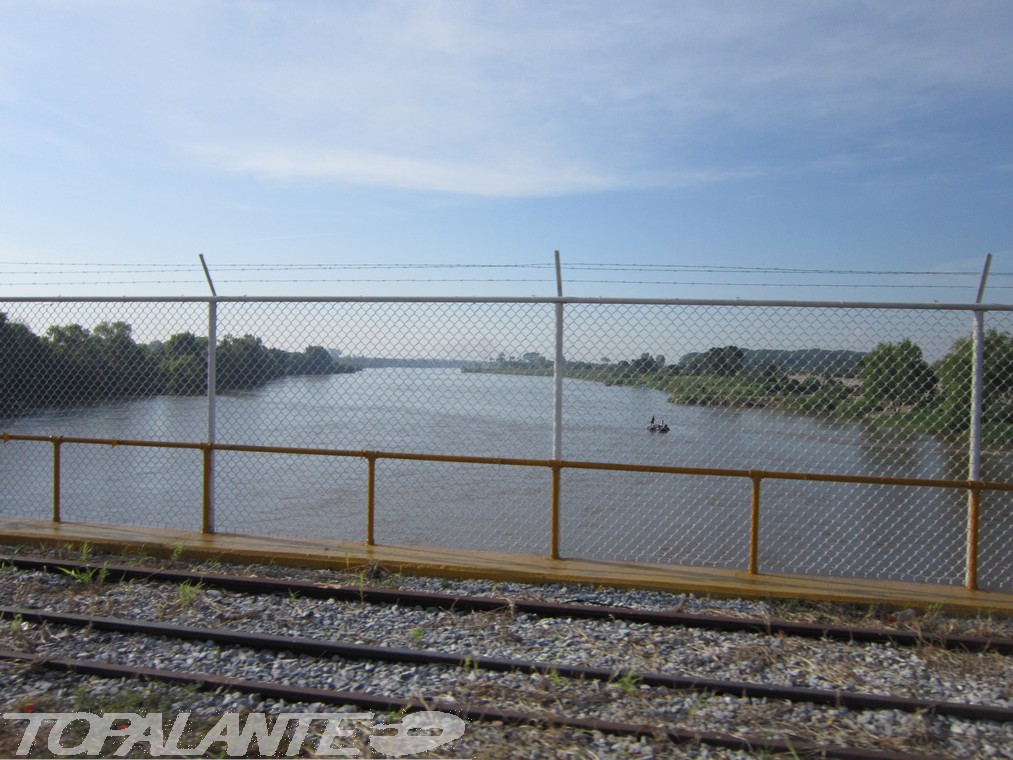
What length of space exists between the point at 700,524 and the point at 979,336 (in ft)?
13.6

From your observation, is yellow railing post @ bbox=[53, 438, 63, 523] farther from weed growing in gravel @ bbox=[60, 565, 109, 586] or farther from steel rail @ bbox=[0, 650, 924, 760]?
steel rail @ bbox=[0, 650, 924, 760]

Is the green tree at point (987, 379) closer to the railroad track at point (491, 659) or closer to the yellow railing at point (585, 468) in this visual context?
the yellow railing at point (585, 468)

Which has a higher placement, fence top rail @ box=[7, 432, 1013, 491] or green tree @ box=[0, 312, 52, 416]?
green tree @ box=[0, 312, 52, 416]

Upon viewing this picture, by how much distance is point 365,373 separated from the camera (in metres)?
6.54

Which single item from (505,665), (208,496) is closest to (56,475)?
(208,496)

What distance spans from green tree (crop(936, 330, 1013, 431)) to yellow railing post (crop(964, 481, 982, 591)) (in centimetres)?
63

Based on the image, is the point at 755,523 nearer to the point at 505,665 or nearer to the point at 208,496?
the point at 505,665

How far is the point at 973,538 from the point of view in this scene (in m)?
5.66

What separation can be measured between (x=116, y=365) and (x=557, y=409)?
4.53 m

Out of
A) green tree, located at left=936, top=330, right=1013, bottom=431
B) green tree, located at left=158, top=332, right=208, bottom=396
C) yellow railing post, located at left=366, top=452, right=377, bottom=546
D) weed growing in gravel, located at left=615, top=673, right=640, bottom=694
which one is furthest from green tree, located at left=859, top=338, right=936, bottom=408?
green tree, located at left=158, top=332, right=208, bottom=396

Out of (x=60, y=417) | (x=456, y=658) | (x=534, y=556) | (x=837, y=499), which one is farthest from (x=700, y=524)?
(x=60, y=417)

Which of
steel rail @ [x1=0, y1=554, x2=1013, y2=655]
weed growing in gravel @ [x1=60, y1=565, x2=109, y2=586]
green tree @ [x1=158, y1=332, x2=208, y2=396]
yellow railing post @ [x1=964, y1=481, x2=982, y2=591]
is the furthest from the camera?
green tree @ [x1=158, y1=332, x2=208, y2=396]

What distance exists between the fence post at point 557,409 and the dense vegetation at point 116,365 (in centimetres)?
203

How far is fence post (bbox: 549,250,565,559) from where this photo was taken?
604 centimetres
